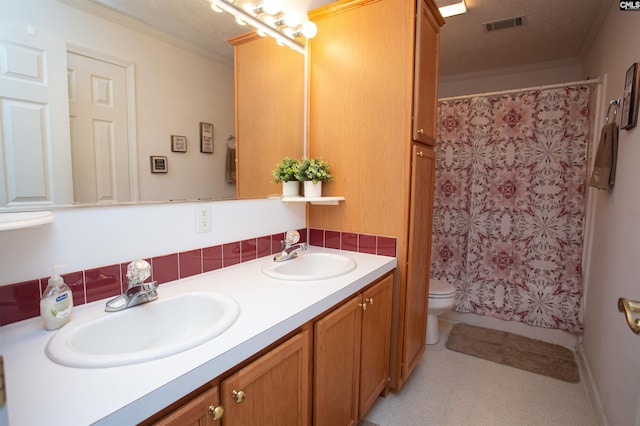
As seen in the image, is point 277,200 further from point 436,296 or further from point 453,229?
point 453,229

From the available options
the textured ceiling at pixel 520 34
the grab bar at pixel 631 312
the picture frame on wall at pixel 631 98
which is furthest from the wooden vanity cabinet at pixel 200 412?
the textured ceiling at pixel 520 34

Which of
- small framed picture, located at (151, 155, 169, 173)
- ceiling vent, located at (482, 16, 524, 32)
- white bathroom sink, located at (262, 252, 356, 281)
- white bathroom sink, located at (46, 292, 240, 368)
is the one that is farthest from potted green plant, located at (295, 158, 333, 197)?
ceiling vent, located at (482, 16, 524, 32)

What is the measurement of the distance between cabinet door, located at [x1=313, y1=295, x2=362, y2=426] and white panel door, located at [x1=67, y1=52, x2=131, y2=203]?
865mm

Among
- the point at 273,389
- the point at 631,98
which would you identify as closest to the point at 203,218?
the point at 273,389

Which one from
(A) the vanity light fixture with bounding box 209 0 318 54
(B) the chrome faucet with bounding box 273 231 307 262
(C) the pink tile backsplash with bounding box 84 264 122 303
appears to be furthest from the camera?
(B) the chrome faucet with bounding box 273 231 307 262

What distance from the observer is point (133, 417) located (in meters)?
0.59

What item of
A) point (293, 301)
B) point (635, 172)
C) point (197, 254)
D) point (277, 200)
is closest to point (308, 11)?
point (277, 200)

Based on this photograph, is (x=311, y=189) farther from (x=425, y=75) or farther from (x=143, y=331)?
(x=143, y=331)

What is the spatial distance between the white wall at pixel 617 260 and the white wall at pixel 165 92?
6.11ft

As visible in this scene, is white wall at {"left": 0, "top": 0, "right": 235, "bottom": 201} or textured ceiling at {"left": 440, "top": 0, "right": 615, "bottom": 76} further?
textured ceiling at {"left": 440, "top": 0, "right": 615, "bottom": 76}

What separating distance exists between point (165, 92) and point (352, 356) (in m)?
1.32

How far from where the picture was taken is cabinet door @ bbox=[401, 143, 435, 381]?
1.72 metres

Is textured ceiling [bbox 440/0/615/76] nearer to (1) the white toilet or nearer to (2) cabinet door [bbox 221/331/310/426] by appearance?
(1) the white toilet

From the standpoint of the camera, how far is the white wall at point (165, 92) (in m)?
0.99
